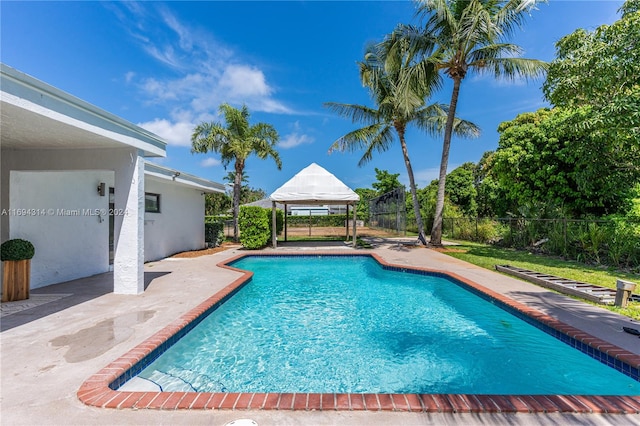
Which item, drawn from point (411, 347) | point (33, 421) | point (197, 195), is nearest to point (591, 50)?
point (411, 347)

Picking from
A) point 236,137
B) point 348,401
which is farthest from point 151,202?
point 348,401

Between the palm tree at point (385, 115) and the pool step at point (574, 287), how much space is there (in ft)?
23.7

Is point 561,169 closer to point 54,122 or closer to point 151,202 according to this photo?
point 54,122

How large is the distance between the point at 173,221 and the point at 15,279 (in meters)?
7.20

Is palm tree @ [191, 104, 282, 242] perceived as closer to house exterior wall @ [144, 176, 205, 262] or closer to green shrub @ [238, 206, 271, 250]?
house exterior wall @ [144, 176, 205, 262]

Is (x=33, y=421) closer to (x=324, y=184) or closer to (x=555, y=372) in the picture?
(x=555, y=372)

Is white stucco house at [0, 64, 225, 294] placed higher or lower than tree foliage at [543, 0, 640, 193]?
lower

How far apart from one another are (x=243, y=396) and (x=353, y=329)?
9.44 feet

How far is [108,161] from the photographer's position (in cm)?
598

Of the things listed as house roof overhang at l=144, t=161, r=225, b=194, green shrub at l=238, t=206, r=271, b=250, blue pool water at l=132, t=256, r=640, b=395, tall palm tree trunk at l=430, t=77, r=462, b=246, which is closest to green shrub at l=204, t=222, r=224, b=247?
house roof overhang at l=144, t=161, r=225, b=194

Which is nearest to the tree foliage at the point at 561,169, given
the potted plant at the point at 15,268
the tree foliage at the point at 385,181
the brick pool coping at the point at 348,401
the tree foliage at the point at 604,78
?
the tree foliage at the point at 604,78

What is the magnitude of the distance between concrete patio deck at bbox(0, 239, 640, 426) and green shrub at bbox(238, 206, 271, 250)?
571 cm

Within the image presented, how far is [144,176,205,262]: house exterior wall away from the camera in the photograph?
35.5 ft

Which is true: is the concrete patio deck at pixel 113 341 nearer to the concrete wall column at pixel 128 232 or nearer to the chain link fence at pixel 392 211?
the concrete wall column at pixel 128 232
